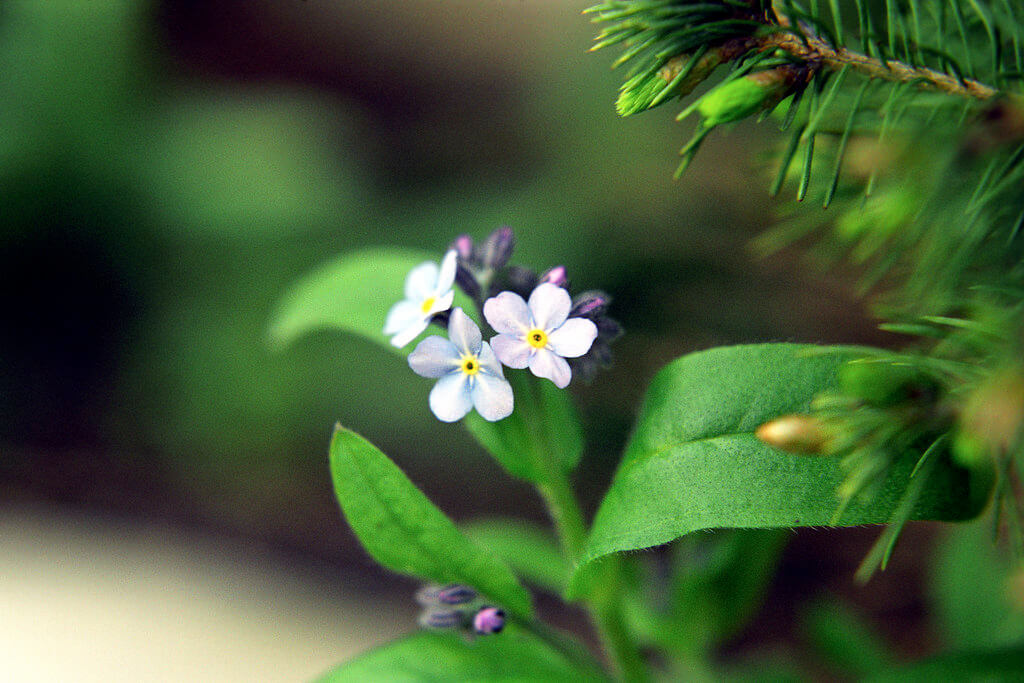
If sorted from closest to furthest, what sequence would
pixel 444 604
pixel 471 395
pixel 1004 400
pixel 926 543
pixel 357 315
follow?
pixel 1004 400
pixel 471 395
pixel 444 604
pixel 357 315
pixel 926 543

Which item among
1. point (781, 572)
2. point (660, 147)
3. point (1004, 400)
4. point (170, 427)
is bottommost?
point (781, 572)

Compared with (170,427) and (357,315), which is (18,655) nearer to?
(170,427)

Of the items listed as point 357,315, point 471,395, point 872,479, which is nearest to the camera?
point 872,479

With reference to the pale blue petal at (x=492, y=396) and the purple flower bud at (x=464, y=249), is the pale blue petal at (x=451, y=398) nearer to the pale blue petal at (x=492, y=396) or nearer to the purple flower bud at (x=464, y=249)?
the pale blue petal at (x=492, y=396)

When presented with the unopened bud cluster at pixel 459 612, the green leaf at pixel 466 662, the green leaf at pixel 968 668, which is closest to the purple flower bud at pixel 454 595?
the unopened bud cluster at pixel 459 612

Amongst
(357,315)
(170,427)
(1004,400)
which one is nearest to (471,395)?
(357,315)

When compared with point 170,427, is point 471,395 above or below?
above
